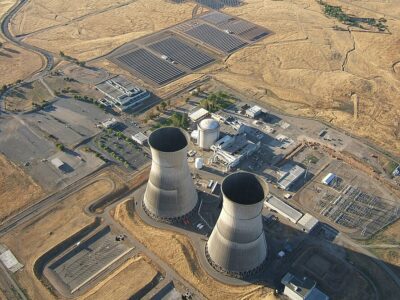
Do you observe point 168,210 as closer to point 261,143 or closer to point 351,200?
point 261,143

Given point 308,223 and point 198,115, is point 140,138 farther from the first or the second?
point 308,223

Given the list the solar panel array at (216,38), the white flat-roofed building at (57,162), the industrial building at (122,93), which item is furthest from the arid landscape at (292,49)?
the white flat-roofed building at (57,162)

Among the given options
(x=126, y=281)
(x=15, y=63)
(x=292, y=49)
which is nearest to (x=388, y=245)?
(x=126, y=281)

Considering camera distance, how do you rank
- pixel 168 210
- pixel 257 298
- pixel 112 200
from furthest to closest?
pixel 112 200, pixel 168 210, pixel 257 298

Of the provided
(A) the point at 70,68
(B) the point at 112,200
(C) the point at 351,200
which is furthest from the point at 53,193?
(C) the point at 351,200

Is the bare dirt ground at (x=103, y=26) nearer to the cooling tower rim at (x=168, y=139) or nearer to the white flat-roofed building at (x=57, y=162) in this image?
the white flat-roofed building at (x=57, y=162)

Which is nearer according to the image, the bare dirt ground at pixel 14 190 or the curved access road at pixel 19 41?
the bare dirt ground at pixel 14 190
